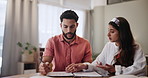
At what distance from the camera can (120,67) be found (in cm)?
122

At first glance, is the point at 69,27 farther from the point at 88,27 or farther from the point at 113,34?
the point at 88,27

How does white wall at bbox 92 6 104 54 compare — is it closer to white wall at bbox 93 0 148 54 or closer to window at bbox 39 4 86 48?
white wall at bbox 93 0 148 54

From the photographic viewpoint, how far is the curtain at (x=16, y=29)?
3549 mm

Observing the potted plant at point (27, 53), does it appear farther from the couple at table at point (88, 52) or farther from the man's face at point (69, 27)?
the man's face at point (69, 27)

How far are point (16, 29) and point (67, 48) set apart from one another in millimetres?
2538

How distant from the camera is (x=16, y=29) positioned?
368 centimetres

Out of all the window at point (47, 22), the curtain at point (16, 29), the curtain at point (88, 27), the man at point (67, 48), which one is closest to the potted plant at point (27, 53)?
the curtain at point (16, 29)

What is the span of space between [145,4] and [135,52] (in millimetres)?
3361

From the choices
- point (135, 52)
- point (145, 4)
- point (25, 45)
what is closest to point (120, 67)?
point (135, 52)

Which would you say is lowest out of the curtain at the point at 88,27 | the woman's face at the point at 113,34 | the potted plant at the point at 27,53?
the potted plant at the point at 27,53

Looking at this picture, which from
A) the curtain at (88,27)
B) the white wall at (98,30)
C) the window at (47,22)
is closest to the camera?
the window at (47,22)

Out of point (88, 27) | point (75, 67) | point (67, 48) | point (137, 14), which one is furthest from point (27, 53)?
point (137, 14)

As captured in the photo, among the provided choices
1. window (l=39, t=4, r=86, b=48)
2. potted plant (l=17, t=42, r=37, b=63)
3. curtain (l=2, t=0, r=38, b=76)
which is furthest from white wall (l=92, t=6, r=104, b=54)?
potted plant (l=17, t=42, r=37, b=63)

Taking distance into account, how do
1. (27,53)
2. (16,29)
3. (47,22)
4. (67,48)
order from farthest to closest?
(47,22) → (16,29) → (27,53) → (67,48)
